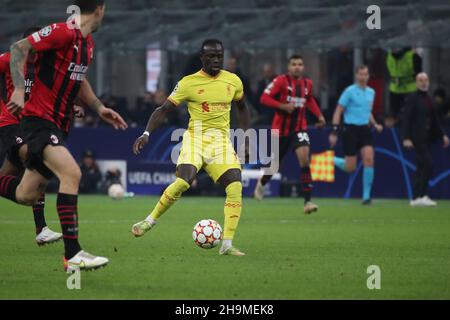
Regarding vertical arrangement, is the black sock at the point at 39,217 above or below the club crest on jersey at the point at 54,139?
below

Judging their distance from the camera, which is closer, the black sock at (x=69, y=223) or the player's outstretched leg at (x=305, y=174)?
the black sock at (x=69, y=223)

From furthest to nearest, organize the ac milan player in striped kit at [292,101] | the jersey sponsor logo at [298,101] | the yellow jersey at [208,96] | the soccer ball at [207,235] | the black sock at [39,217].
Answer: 1. the jersey sponsor logo at [298,101]
2. the ac milan player in striped kit at [292,101]
3. the black sock at [39,217]
4. the yellow jersey at [208,96]
5. the soccer ball at [207,235]

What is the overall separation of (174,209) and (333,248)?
726cm

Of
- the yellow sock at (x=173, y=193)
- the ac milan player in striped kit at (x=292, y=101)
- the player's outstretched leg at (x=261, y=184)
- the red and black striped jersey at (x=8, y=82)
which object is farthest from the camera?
the player's outstretched leg at (x=261, y=184)

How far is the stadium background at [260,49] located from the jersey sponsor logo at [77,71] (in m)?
13.1

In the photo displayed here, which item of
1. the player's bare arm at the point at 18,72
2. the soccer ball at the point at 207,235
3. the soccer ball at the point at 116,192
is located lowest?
the soccer ball at the point at 116,192

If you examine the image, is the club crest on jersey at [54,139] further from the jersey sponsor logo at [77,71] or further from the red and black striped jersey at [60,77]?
the jersey sponsor logo at [77,71]

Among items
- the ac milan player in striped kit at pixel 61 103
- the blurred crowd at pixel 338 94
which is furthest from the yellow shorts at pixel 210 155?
the blurred crowd at pixel 338 94

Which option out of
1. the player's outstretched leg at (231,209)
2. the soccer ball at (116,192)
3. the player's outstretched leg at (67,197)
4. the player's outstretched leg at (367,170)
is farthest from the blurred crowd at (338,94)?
the player's outstretched leg at (67,197)

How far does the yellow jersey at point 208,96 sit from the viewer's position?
41.4 feet

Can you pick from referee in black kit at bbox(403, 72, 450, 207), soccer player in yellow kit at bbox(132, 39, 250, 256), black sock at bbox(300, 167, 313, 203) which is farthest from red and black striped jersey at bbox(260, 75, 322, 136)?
soccer player in yellow kit at bbox(132, 39, 250, 256)

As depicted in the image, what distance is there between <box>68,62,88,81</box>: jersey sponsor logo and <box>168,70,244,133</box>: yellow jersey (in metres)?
2.48
